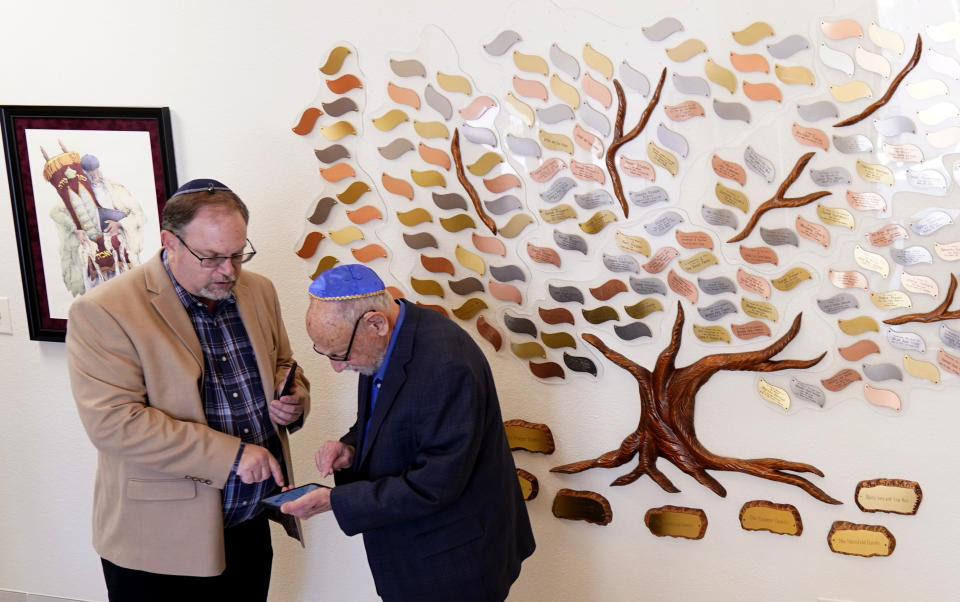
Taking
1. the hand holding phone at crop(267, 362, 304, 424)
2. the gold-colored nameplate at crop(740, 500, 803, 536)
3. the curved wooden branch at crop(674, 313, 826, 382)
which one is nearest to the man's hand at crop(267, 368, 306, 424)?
the hand holding phone at crop(267, 362, 304, 424)

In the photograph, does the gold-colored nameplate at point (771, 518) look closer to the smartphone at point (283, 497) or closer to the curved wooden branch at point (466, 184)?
the curved wooden branch at point (466, 184)

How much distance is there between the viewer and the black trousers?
7.34ft


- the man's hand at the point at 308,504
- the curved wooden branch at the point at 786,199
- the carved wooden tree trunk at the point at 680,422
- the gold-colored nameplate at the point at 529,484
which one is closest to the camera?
the man's hand at the point at 308,504

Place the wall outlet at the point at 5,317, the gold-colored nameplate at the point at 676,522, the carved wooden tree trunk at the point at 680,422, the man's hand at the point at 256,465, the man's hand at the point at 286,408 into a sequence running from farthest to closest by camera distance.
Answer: the wall outlet at the point at 5,317
the gold-colored nameplate at the point at 676,522
the carved wooden tree trunk at the point at 680,422
the man's hand at the point at 286,408
the man's hand at the point at 256,465

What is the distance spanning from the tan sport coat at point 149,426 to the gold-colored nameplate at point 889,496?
1662 mm

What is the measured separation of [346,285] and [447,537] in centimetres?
60

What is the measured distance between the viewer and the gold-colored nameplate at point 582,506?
2.70 meters

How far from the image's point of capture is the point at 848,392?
2447 mm

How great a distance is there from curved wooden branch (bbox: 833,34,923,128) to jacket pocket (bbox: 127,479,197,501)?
1.88m

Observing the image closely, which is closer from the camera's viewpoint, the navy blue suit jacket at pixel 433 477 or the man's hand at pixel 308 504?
the navy blue suit jacket at pixel 433 477

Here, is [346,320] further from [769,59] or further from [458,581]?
[769,59]

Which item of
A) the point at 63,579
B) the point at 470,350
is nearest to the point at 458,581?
the point at 470,350

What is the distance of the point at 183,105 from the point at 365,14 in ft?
2.21

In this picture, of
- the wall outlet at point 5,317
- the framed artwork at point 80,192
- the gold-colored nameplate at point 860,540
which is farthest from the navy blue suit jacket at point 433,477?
the wall outlet at point 5,317
